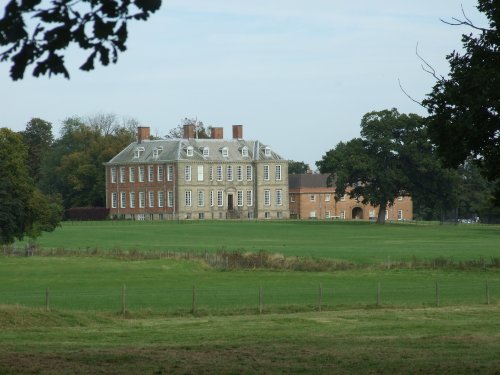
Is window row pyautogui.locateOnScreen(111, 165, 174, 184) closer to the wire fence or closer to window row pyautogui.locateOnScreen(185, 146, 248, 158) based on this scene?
window row pyautogui.locateOnScreen(185, 146, 248, 158)

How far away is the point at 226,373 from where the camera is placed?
15.9m

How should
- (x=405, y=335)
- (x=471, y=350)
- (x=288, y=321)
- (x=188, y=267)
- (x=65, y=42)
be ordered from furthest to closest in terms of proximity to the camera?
1. (x=188, y=267)
2. (x=288, y=321)
3. (x=405, y=335)
4. (x=471, y=350)
5. (x=65, y=42)

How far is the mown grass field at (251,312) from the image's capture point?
17797 millimetres

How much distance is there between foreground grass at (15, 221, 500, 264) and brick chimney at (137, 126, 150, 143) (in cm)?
1890

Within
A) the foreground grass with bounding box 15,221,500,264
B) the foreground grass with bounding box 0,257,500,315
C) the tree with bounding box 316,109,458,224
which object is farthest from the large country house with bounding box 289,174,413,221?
the foreground grass with bounding box 0,257,500,315

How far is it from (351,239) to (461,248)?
17.2m

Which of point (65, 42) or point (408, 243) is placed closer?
point (65, 42)

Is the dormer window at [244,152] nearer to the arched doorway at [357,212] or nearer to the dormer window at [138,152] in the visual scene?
the dormer window at [138,152]

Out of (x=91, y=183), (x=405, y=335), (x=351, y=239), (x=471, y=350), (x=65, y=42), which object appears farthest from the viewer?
(x=91, y=183)

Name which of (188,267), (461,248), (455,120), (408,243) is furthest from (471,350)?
(408,243)

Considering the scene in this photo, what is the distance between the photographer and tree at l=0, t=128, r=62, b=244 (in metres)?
66.2

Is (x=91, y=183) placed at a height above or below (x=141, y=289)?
above

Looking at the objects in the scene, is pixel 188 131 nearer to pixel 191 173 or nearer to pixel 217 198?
pixel 191 173

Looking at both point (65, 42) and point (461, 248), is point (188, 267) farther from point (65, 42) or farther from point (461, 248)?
point (65, 42)
